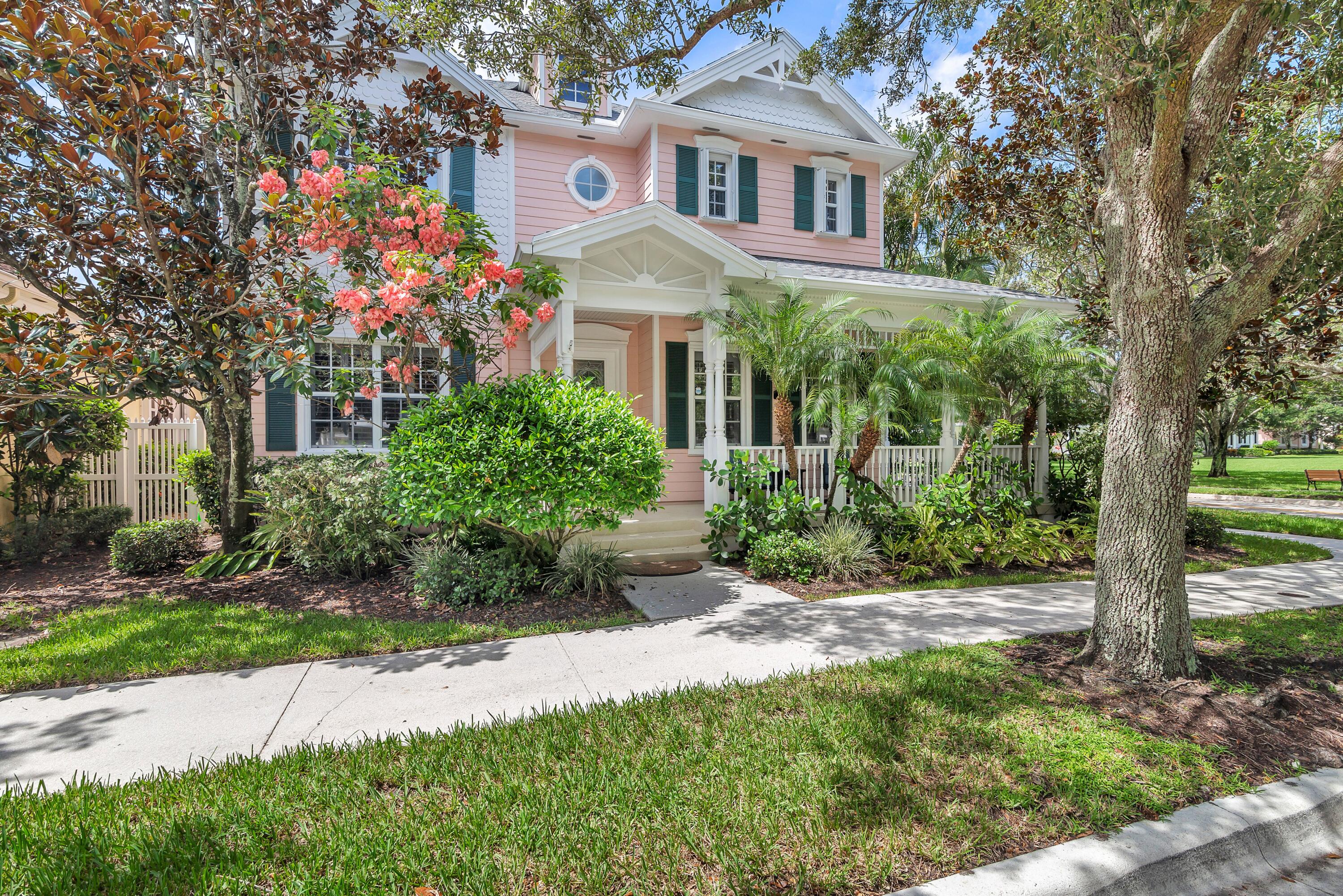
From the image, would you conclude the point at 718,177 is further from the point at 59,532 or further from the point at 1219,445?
the point at 1219,445

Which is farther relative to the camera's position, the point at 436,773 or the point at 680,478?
the point at 680,478

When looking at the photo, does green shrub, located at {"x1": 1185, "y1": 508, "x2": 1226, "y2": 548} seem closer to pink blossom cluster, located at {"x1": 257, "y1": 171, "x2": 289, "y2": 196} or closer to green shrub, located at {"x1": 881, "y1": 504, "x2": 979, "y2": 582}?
green shrub, located at {"x1": 881, "y1": 504, "x2": 979, "y2": 582}

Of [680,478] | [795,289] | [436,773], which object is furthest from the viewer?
[680,478]

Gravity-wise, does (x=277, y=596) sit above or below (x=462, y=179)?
below

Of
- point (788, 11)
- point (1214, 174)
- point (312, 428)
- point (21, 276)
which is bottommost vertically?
point (312, 428)

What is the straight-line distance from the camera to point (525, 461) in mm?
5840

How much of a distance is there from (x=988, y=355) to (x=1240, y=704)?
582 cm

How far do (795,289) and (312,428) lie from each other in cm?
735

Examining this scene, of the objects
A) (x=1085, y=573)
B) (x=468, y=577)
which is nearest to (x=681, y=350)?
(x=468, y=577)

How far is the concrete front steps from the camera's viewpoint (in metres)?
7.96

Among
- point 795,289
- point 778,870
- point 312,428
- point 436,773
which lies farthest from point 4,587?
point 795,289

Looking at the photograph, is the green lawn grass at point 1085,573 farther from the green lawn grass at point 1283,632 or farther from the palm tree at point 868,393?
the palm tree at point 868,393

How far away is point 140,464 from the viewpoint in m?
9.34

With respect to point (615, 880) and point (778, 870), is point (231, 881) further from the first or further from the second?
point (778, 870)
